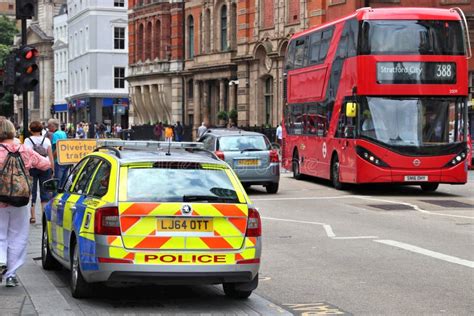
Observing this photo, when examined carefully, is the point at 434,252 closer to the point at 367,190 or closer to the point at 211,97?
the point at 367,190

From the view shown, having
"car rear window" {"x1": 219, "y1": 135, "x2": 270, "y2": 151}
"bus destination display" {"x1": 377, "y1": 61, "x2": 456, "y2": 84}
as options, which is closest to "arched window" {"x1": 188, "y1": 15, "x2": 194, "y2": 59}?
"car rear window" {"x1": 219, "y1": 135, "x2": 270, "y2": 151}

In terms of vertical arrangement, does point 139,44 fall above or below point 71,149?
above

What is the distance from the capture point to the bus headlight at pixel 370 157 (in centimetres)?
2327

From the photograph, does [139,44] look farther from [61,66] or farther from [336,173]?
[336,173]

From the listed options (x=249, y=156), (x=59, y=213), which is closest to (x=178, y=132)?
(x=249, y=156)

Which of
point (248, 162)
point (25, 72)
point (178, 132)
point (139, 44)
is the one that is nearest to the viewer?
point (25, 72)

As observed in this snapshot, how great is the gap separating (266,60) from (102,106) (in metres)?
37.0

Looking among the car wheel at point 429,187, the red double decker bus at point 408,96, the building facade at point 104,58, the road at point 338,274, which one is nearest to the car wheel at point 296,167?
the car wheel at point 429,187

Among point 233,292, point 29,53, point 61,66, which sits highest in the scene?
point 61,66

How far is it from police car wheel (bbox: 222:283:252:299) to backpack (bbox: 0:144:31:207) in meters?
2.16

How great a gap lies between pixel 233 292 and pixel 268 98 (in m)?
43.6

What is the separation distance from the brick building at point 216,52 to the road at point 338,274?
2591 cm

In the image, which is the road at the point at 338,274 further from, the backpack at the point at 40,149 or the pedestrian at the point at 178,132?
the pedestrian at the point at 178,132

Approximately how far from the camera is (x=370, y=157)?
23.3 meters
